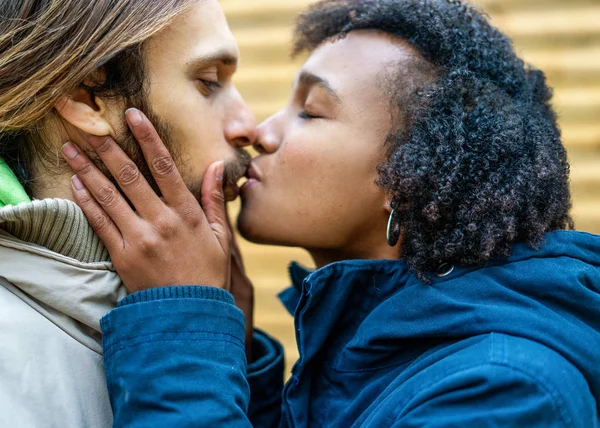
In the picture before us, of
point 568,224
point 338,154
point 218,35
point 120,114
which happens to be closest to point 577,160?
point 568,224

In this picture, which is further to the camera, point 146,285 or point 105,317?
point 146,285

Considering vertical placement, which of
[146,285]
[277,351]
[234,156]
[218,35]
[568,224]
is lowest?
[277,351]

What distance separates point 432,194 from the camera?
1900 mm

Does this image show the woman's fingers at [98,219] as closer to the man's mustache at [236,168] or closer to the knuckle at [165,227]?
the knuckle at [165,227]

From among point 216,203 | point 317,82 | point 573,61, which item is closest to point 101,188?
point 216,203

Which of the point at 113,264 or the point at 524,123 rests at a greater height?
the point at 524,123

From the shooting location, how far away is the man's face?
2.05 m

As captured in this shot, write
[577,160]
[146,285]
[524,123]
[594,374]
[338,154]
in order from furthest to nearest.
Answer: [577,160] < [338,154] < [524,123] < [146,285] < [594,374]

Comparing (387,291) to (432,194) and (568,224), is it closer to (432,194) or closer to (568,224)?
(432,194)

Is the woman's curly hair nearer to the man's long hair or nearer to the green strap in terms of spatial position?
the man's long hair

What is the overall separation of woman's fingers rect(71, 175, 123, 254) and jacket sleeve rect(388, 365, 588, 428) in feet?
3.08

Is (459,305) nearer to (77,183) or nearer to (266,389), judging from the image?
(266,389)

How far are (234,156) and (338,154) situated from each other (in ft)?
1.20

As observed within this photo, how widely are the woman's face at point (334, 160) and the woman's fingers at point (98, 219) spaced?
1.72ft
